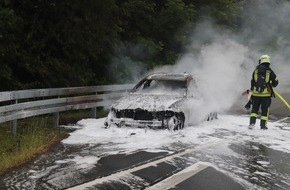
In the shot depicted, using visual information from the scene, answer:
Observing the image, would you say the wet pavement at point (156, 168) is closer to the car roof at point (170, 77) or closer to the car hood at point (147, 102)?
the car hood at point (147, 102)

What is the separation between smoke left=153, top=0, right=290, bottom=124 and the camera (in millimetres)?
14724

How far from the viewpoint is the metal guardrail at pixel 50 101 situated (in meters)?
9.23

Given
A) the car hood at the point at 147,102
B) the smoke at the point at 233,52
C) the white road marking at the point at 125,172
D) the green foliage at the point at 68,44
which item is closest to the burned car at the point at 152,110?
the car hood at the point at 147,102

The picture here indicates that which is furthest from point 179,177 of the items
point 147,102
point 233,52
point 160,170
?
point 233,52

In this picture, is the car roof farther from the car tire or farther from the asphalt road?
the asphalt road

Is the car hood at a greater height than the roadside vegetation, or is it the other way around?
the car hood

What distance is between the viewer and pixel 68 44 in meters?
13.7

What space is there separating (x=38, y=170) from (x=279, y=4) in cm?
→ 2930

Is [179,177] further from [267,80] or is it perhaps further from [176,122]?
[267,80]

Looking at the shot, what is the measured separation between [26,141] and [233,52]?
13.1 meters

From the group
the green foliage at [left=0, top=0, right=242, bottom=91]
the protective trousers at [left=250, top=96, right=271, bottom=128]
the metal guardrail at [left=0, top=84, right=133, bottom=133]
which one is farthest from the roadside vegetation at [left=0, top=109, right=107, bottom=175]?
the protective trousers at [left=250, top=96, right=271, bottom=128]

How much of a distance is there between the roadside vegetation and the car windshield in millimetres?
2166

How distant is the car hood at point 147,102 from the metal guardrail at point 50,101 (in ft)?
4.88

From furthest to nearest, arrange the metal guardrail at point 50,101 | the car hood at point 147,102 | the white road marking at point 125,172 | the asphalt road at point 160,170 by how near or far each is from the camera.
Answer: the car hood at point 147,102 < the metal guardrail at point 50,101 < the asphalt road at point 160,170 < the white road marking at point 125,172
